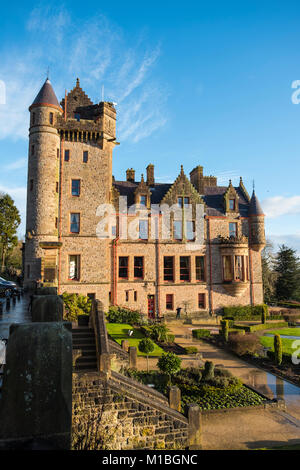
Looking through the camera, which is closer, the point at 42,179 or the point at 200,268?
the point at 42,179

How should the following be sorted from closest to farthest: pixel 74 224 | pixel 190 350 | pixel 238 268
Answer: pixel 190 350 < pixel 74 224 < pixel 238 268

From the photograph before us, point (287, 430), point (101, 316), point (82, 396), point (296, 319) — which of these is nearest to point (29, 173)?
point (101, 316)

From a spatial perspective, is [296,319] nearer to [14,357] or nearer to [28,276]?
[28,276]

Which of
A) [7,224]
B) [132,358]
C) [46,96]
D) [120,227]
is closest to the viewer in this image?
[132,358]

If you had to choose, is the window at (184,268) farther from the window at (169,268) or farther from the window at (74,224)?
the window at (74,224)

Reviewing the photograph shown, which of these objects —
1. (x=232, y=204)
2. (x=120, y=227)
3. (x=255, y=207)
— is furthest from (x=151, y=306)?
(x=255, y=207)

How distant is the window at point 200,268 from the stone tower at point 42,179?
15948 mm

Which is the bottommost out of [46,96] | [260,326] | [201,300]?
[260,326]

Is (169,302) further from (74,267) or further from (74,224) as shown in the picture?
(74,224)

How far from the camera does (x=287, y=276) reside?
5109cm

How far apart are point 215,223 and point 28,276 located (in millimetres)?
21043

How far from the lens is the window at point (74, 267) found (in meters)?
28.9

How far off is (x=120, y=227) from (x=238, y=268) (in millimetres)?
14476

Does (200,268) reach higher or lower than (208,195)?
lower
